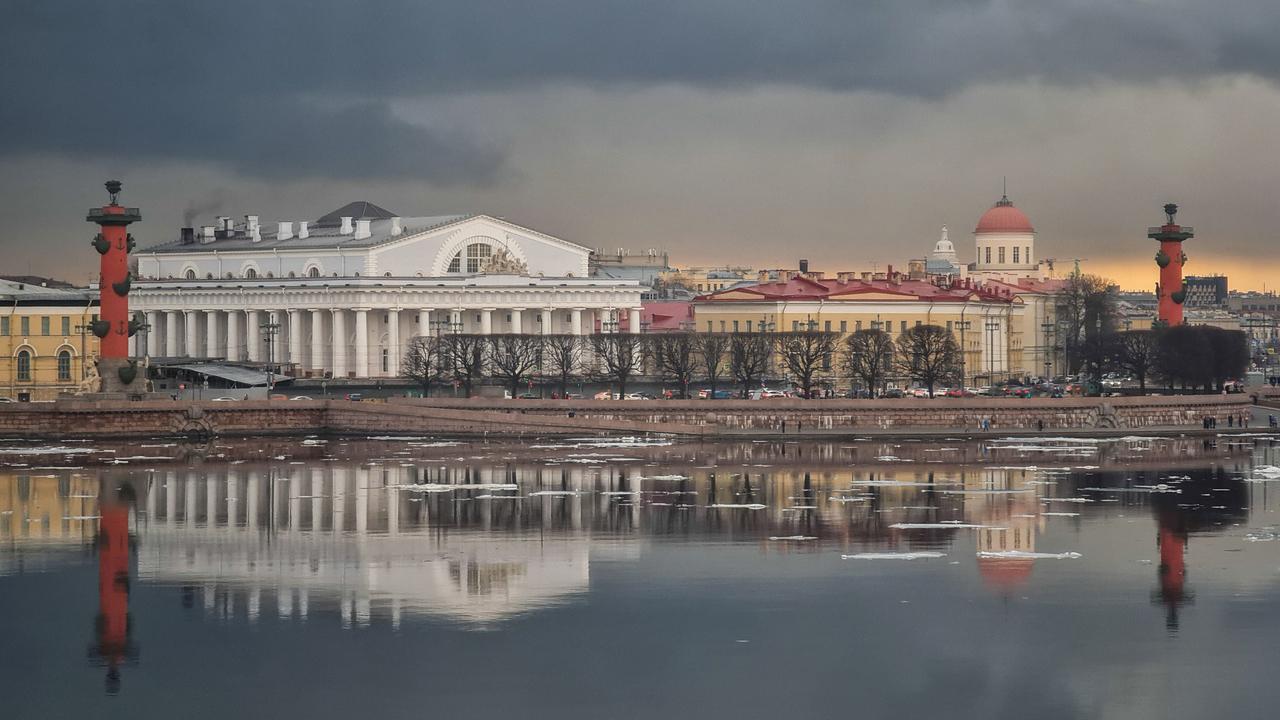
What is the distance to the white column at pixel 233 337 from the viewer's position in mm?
82438

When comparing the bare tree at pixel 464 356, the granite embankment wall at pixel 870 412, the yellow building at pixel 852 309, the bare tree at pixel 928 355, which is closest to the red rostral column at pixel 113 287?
the granite embankment wall at pixel 870 412

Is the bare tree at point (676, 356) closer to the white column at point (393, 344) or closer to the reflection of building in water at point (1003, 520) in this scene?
the white column at point (393, 344)

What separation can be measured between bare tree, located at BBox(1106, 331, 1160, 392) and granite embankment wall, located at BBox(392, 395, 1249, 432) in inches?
437

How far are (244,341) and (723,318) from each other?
17.9m

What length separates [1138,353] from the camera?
69875mm

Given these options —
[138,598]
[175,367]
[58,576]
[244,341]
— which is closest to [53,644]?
[138,598]

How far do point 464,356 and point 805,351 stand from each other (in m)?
10.6

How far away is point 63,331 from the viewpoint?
71500 millimetres

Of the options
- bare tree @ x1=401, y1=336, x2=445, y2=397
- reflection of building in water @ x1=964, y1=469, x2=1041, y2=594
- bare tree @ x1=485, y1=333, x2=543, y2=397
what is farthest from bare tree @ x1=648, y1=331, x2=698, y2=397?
reflection of building in water @ x1=964, y1=469, x2=1041, y2=594

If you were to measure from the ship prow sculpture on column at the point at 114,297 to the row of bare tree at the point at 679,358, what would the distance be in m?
10.9

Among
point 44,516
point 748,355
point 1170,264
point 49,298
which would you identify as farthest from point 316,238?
point 44,516

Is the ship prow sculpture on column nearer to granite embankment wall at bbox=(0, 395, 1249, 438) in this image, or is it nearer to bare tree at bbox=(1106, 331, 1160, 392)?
granite embankment wall at bbox=(0, 395, 1249, 438)

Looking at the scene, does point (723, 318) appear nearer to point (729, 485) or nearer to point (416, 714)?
point (729, 485)

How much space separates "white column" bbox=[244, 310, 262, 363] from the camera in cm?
8200
